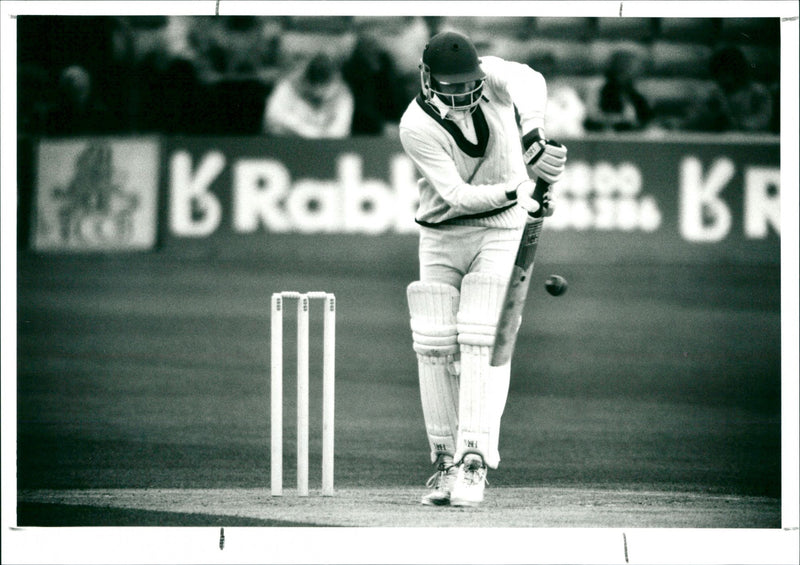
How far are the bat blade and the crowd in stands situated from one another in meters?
3.80

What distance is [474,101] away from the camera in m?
4.60

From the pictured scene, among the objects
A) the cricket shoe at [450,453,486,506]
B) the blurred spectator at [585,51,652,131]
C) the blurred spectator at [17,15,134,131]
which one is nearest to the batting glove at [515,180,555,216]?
the cricket shoe at [450,453,486,506]

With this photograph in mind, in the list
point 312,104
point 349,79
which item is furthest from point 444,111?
point 312,104

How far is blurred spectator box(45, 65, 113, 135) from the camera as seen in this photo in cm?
834

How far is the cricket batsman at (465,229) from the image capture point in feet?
15.0

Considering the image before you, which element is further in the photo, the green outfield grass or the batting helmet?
the green outfield grass

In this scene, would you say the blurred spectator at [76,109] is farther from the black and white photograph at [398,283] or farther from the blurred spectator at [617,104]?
the blurred spectator at [617,104]

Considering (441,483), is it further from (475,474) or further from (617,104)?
(617,104)

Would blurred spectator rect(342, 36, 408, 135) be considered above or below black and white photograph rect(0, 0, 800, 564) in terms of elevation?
above

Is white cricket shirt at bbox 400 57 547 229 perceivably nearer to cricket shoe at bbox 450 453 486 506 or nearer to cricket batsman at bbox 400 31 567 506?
cricket batsman at bbox 400 31 567 506

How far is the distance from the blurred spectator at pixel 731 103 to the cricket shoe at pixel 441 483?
11.6 ft

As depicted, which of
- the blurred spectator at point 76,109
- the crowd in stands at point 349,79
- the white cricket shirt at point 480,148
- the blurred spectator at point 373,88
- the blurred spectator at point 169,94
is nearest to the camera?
the white cricket shirt at point 480,148

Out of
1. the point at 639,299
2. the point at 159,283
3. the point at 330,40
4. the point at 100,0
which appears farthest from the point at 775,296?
the point at 100,0

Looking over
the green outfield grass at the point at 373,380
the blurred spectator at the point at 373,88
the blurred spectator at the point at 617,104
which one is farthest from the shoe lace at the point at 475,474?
the blurred spectator at the point at 617,104
